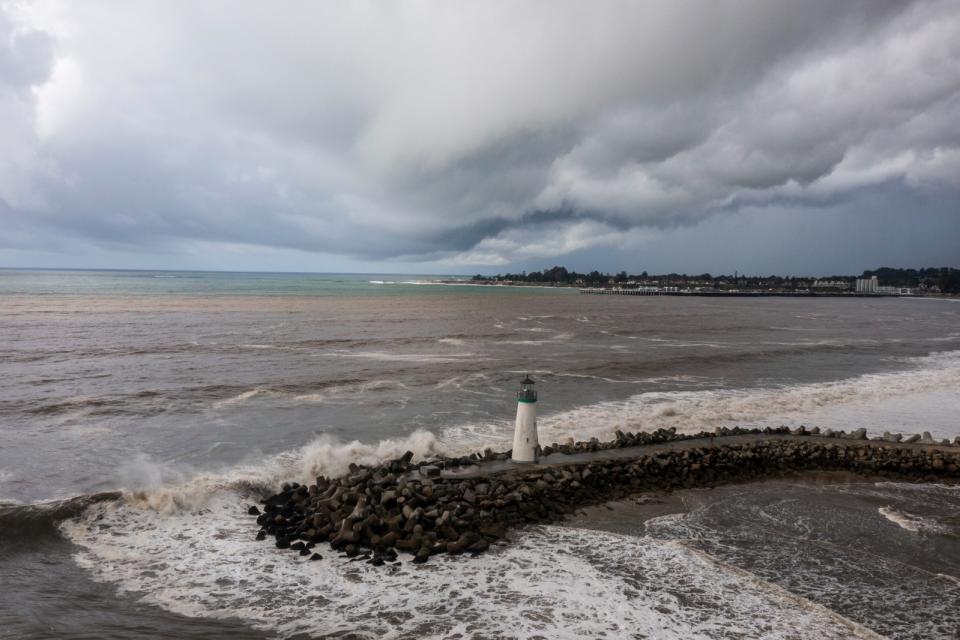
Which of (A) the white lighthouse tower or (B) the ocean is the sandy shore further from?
(A) the white lighthouse tower

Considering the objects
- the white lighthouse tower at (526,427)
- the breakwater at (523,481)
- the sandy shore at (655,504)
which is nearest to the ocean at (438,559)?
the sandy shore at (655,504)

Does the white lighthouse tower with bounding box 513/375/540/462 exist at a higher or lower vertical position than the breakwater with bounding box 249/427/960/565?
higher

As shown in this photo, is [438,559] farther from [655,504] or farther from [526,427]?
[655,504]

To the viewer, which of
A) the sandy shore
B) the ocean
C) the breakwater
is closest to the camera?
the ocean

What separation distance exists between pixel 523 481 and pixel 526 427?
1.28 metres

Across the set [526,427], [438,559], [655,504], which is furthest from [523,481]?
[438,559]

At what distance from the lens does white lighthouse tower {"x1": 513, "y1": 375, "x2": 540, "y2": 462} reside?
10.9m

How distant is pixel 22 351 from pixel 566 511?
31.4 meters

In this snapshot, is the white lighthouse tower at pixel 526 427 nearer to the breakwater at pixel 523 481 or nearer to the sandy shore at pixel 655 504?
the breakwater at pixel 523 481

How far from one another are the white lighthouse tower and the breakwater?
0.30 meters

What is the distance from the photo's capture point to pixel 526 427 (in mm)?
11016

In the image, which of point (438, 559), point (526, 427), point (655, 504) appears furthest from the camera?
point (526, 427)

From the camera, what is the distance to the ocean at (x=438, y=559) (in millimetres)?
6340

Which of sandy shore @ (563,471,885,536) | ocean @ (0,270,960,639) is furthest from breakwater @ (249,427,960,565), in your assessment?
ocean @ (0,270,960,639)
